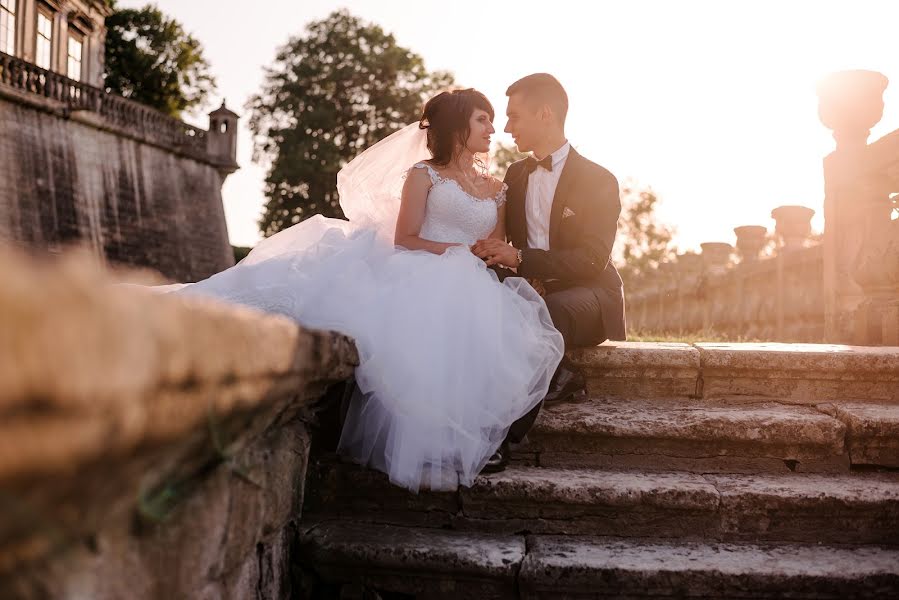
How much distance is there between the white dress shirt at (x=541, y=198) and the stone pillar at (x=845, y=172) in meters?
3.79

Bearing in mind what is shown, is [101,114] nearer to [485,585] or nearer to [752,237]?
[752,237]

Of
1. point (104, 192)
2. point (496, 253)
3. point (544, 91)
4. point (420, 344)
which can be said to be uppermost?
point (104, 192)

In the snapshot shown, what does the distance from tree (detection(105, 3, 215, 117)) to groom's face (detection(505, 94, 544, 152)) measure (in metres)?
29.2

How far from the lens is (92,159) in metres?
20.5

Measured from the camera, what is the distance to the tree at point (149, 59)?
29109 mm

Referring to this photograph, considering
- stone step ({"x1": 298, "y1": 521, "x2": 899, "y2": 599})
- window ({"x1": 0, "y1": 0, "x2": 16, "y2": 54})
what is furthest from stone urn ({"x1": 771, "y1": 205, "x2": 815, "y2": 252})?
window ({"x1": 0, "y1": 0, "x2": 16, "y2": 54})

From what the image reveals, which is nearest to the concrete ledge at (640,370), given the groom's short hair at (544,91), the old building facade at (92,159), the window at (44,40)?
the groom's short hair at (544,91)

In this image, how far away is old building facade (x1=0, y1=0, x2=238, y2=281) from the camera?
60.0ft

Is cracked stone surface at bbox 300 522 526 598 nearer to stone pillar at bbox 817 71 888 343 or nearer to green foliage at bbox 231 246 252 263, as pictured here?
stone pillar at bbox 817 71 888 343

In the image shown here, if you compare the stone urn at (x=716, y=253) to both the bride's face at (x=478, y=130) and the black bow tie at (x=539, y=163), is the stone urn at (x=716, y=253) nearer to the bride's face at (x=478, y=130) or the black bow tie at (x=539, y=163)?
the black bow tie at (x=539, y=163)

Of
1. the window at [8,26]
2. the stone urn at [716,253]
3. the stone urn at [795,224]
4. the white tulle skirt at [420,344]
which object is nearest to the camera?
the white tulle skirt at [420,344]

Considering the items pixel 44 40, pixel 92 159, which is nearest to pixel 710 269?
pixel 92 159

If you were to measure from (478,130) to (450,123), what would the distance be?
16 centimetres

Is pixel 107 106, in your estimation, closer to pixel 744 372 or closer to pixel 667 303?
pixel 667 303
